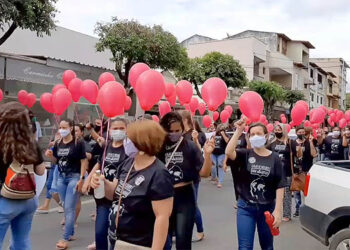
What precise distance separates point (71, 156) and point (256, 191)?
2625 mm

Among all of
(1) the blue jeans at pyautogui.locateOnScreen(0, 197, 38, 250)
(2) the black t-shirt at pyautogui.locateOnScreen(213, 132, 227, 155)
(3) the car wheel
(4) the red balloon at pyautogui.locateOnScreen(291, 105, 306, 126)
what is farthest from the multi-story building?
(1) the blue jeans at pyautogui.locateOnScreen(0, 197, 38, 250)

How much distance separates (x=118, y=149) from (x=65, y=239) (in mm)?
1569

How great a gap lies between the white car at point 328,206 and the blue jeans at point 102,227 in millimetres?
2199

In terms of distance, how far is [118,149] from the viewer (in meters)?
4.38

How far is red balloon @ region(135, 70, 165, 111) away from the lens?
421 centimetres

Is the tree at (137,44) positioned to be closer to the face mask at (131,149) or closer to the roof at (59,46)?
the roof at (59,46)

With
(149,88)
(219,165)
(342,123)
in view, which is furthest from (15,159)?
(342,123)

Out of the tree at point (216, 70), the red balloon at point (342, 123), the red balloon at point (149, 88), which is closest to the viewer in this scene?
the red balloon at point (149, 88)

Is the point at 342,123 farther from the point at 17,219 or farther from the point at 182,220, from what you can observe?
the point at 17,219

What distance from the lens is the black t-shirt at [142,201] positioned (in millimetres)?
2406

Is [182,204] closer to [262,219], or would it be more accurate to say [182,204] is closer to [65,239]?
[262,219]

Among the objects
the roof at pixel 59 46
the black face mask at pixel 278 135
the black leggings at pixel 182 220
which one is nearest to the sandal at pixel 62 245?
the black leggings at pixel 182 220

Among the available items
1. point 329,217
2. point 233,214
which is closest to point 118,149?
point 329,217

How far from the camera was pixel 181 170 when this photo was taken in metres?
3.91
